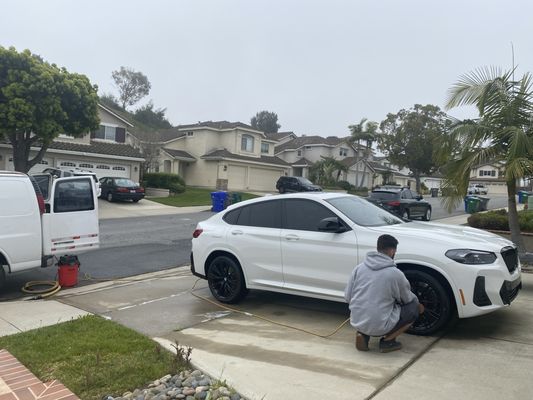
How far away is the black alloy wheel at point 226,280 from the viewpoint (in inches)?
277

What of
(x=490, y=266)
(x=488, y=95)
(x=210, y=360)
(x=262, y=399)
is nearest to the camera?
(x=262, y=399)

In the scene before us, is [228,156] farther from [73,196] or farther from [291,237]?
[291,237]

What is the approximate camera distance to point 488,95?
9.62m

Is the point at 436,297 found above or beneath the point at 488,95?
beneath

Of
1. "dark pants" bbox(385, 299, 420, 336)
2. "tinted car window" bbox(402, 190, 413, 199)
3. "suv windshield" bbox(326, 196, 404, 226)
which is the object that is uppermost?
"tinted car window" bbox(402, 190, 413, 199)

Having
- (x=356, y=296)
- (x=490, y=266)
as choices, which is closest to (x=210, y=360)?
(x=356, y=296)

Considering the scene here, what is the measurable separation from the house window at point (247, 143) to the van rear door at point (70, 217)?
36.4 meters

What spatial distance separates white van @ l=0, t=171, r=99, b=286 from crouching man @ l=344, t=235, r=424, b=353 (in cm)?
559

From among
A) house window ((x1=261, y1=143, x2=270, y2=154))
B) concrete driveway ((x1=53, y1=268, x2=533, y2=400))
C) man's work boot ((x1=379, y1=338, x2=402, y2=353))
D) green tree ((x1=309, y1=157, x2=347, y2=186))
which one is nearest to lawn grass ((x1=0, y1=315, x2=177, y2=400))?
concrete driveway ((x1=53, y1=268, x2=533, y2=400))

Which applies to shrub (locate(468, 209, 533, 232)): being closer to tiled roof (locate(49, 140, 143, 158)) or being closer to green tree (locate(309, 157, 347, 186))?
tiled roof (locate(49, 140, 143, 158))

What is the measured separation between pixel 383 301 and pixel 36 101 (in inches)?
801

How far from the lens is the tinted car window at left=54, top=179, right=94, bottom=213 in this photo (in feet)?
27.9

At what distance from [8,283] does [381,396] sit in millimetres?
7478

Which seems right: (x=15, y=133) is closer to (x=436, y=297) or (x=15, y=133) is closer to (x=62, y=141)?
(x=62, y=141)
